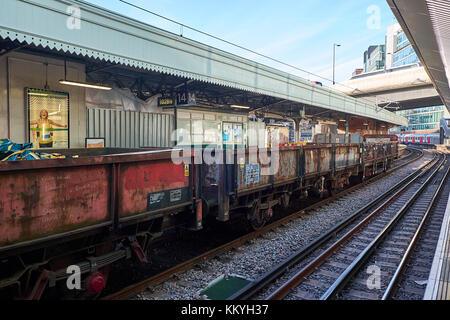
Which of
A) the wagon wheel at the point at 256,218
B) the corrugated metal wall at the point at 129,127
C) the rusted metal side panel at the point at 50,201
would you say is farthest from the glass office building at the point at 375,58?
the rusted metal side panel at the point at 50,201

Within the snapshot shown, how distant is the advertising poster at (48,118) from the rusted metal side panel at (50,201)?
6.05 m

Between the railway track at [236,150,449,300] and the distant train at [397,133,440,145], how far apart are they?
76720mm

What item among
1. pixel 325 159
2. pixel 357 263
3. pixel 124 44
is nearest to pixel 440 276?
pixel 357 263

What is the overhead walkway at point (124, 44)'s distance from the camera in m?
6.58

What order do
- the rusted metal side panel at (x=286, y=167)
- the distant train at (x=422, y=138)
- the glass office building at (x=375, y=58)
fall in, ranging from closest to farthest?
1. the rusted metal side panel at (x=286, y=167)
2. the distant train at (x=422, y=138)
3. the glass office building at (x=375, y=58)

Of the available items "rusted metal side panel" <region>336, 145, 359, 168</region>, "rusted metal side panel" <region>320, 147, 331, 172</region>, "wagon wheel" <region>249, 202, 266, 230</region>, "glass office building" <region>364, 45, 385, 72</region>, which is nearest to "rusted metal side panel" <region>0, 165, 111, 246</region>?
"wagon wheel" <region>249, 202, 266, 230</region>

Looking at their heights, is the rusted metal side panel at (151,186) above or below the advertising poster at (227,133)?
below

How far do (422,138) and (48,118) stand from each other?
92662 mm

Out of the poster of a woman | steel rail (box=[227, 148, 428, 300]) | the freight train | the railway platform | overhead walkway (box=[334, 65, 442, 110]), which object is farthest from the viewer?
overhead walkway (box=[334, 65, 442, 110])

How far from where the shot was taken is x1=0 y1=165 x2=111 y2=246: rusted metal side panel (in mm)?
3389

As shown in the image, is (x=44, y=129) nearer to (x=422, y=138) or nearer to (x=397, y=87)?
(x=397, y=87)

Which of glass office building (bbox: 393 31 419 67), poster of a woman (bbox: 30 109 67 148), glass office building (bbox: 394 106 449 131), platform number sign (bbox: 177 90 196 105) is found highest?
glass office building (bbox: 393 31 419 67)

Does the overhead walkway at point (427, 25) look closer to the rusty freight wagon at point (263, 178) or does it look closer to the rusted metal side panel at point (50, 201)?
the rusty freight wagon at point (263, 178)

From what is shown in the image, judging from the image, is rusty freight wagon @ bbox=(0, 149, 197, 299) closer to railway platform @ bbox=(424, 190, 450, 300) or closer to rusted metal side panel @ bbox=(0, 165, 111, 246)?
rusted metal side panel @ bbox=(0, 165, 111, 246)
